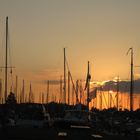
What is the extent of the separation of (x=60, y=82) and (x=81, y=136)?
2511 inches

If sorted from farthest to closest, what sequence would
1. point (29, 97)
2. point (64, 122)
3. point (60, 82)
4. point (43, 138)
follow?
point (29, 97) < point (60, 82) < point (64, 122) < point (43, 138)

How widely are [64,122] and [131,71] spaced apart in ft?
86.1

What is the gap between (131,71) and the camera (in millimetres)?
64938

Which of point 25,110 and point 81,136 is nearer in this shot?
point 81,136

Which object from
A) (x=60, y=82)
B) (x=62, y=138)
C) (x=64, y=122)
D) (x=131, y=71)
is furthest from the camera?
(x=60, y=82)

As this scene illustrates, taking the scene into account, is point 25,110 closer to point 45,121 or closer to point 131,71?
point 45,121

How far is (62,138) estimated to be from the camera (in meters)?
26.8

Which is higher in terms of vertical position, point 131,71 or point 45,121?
point 131,71

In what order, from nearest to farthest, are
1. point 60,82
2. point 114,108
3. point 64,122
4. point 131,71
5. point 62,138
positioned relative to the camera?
point 62,138 < point 64,122 < point 131,71 < point 60,82 < point 114,108

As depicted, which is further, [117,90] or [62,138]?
[117,90]

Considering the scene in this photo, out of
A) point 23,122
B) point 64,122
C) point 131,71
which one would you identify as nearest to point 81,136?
point 64,122

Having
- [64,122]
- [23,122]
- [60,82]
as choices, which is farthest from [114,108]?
[64,122]

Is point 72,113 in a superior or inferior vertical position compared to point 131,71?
inferior

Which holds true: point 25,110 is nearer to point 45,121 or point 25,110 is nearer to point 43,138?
point 45,121
